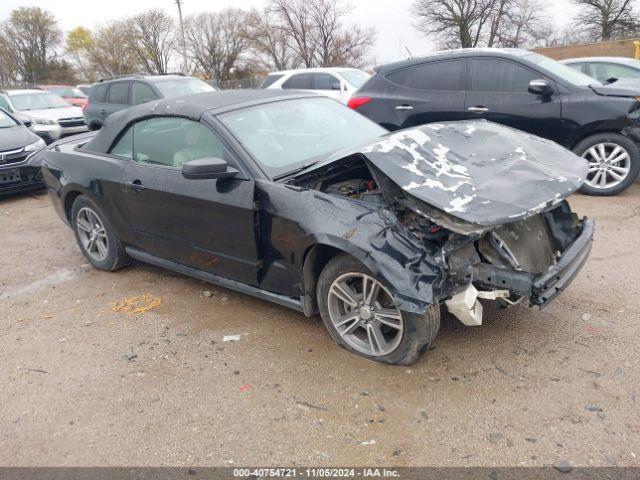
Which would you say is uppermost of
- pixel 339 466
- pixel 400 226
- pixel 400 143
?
pixel 400 143

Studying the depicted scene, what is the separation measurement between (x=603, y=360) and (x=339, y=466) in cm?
175

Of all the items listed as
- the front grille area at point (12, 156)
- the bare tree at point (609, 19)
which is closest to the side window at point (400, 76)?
the front grille area at point (12, 156)

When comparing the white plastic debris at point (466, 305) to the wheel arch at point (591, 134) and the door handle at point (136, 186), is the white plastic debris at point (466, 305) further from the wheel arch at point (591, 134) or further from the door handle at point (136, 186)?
the wheel arch at point (591, 134)

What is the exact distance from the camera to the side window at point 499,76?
6529 millimetres

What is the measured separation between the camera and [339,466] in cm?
245

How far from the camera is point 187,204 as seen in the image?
385cm

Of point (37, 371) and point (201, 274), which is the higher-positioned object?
point (201, 274)

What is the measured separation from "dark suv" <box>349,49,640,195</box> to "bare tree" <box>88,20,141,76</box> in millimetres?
56023

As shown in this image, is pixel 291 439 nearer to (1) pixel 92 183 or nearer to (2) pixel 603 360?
(2) pixel 603 360

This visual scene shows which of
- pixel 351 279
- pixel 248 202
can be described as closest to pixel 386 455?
pixel 351 279

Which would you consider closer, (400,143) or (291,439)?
(291,439)

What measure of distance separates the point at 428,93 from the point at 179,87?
5894 mm

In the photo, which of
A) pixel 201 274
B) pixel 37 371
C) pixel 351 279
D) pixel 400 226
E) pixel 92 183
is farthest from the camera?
pixel 92 183

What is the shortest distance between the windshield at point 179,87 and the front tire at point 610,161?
276 inches
